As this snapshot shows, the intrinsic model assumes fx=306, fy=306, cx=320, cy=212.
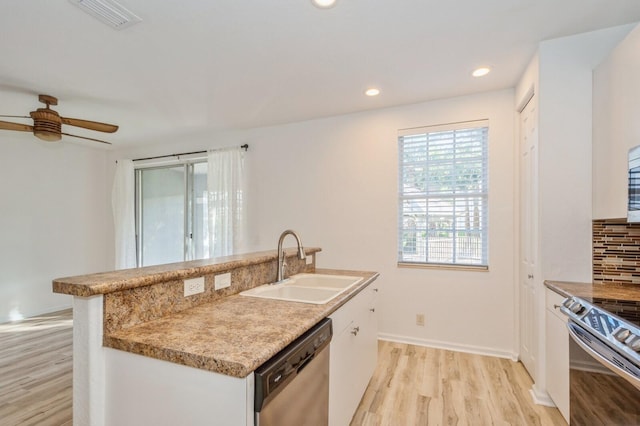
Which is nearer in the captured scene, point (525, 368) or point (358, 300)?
point (358, 300)

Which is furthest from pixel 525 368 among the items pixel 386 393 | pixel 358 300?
pixel 358 300

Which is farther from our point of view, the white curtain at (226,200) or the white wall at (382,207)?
the white curtain at (226,200)

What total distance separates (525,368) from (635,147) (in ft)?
6.46

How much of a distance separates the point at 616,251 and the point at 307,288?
206 cm

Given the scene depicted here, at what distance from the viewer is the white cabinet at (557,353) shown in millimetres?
1803

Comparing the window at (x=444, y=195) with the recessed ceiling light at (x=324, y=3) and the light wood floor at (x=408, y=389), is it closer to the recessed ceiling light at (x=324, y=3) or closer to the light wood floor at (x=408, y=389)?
the light wood floor at (x=408, y=389)

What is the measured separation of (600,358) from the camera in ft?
4.31

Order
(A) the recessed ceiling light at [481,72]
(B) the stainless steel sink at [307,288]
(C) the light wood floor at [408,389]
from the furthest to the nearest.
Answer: (A) the recessed ceiling light at [481,72] < (C) the light wood floor at [408,389] < (B) the stainless steel sink at [307,288]

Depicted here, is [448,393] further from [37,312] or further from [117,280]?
[37,312]

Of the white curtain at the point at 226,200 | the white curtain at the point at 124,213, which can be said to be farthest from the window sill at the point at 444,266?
the white curtain at the point at 124,213

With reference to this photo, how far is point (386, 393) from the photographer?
2309mm

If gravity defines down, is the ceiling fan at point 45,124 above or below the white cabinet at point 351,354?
above

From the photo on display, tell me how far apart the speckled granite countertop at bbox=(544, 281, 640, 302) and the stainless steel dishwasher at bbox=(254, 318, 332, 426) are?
4.49 feet

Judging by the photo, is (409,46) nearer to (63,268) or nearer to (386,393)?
(386,393)
